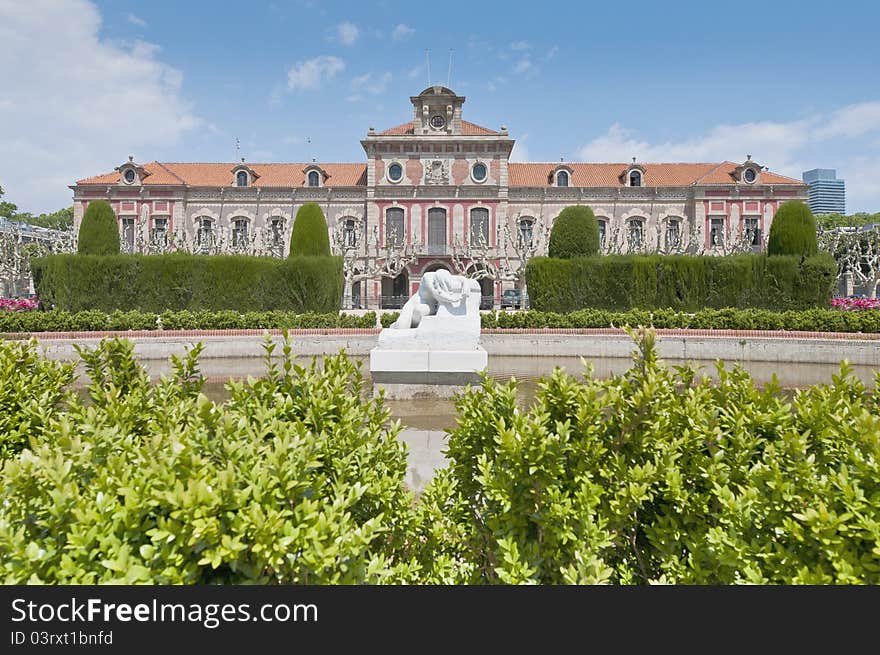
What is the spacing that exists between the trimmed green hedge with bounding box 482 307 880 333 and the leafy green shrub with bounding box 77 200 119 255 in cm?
1280

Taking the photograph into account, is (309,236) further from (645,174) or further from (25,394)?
(645,174)

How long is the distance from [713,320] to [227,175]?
140ft

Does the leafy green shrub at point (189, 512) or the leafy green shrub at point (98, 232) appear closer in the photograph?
the leafy green shrub at point (189, 512)

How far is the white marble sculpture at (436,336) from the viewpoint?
9.09 metres

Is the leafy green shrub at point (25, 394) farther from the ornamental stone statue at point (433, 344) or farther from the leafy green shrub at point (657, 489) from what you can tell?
the ornamental stone statue at point (433, 344)

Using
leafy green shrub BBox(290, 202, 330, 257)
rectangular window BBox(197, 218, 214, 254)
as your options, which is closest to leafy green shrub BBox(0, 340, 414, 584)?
leafy green shrub BBox(290, 202, 330, 257)

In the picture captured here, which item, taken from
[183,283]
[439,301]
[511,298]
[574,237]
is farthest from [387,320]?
[511,298]

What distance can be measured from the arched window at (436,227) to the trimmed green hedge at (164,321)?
2468 centimetres

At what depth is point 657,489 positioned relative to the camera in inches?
117

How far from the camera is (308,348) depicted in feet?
56.0

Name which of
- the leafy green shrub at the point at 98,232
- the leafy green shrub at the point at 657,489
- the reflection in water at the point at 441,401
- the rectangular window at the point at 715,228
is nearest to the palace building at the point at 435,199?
the rectangular window at the point at 715,228

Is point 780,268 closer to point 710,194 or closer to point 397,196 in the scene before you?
point 710,194

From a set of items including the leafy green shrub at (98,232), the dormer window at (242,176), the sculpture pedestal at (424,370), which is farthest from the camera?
the dormer window at (242,176)
